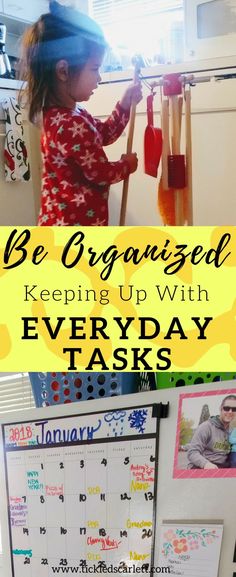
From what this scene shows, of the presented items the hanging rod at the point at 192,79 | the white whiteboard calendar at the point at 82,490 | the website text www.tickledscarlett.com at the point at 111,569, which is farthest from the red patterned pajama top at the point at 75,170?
the website text www.tickledscarlett.com at the point at 111,569

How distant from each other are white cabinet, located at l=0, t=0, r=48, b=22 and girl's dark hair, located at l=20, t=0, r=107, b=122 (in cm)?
8

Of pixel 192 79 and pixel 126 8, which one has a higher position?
pixel 126 8

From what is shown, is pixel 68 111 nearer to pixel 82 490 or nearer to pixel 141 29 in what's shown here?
pixel 141 29

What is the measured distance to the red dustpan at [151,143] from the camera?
121 centimetres

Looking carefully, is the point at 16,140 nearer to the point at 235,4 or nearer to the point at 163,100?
the point at 163,100

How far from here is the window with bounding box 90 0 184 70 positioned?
1324 millimetres

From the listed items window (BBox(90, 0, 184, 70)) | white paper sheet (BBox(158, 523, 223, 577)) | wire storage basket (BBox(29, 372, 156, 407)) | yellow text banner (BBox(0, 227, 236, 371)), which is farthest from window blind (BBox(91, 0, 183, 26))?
white paper sheet (BBox(158, 523, 223, 577))

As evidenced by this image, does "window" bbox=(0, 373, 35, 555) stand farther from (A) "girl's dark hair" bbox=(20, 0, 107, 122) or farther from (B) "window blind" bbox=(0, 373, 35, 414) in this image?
(A) "girl's dark hair" bbox=(20, 0, 107, 122)

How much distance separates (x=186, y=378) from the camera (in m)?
0.80

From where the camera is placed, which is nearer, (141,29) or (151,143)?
(151,143)

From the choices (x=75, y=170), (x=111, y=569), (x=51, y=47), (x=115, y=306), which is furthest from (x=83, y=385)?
(x=51, y=47)

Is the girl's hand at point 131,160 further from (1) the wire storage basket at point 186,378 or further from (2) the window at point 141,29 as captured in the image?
(1) the wire storage basket at point 186,378

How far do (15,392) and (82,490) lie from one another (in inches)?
20.9

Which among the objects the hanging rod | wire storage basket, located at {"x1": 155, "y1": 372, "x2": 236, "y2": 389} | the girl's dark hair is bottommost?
wire storage basket, located at {"x1": 155, "y1": 372, "x2": 236, "y2": 389}
